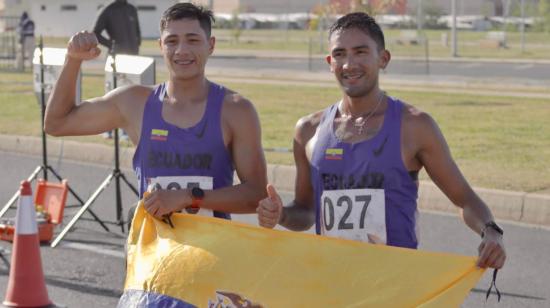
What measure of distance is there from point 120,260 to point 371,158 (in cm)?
474

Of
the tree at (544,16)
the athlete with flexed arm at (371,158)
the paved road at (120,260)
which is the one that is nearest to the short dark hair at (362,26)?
the athlete with flexed arm at (371,158)

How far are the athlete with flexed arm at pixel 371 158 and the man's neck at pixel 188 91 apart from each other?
0.68 meters

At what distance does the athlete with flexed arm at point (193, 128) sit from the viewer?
5.14 metres

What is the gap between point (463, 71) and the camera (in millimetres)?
31328

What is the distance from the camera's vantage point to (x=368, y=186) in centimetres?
465

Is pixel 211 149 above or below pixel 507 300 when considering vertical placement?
above

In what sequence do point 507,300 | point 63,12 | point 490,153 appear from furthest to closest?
1. point 63,12
2. point 490,153
3. point 507,300

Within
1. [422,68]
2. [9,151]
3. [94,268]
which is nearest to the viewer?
[94,268]

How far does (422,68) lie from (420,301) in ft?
88.7

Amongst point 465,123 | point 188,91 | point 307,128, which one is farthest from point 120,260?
point 465,123

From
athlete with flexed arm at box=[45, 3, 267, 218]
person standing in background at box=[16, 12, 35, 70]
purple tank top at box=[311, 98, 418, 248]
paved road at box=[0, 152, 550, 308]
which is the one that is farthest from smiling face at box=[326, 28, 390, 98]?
A: person standing in background at box=[16, 12, 35, 70]

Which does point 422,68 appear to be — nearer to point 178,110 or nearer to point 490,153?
point 490,153

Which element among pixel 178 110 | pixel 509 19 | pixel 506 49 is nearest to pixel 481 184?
pixel 178 110

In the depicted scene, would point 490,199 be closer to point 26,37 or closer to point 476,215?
point 476,215
